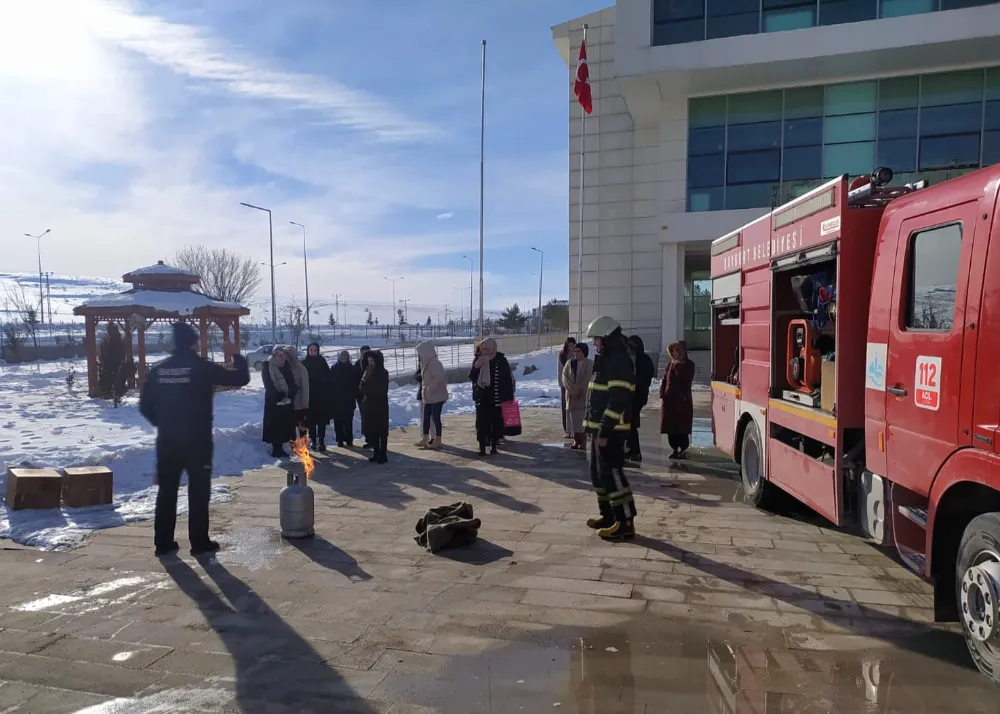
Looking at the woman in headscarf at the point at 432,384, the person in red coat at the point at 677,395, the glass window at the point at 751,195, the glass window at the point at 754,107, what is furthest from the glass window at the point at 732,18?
the woman in headscarf at the point at 432,384

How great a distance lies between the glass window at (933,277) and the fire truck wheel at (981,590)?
1066mm

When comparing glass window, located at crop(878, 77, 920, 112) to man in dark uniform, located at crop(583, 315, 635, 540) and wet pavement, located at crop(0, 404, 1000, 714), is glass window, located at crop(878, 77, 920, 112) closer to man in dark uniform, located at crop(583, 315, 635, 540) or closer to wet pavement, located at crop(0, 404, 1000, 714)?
wet pavement, located at crop(0, 404, 1000, 714)

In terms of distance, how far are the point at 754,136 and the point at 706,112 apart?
6.24ft

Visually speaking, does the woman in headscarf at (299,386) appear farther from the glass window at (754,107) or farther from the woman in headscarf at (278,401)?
the glass window at (754,107)

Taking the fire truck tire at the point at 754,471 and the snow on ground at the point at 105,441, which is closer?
the snow on ground at the point at 105,441

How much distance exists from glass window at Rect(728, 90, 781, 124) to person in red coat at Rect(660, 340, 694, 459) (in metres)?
16.2

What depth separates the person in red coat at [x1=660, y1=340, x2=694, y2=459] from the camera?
9180 mm

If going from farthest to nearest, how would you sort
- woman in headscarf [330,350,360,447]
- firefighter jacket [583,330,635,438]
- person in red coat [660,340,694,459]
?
woman in headscarf [330,350,360,447] → person in red coat [660,340,694,459] → firefighter jacket [583,330,635,438]

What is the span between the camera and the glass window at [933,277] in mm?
3617

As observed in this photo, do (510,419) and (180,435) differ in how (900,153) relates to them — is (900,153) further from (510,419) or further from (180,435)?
(180,435)

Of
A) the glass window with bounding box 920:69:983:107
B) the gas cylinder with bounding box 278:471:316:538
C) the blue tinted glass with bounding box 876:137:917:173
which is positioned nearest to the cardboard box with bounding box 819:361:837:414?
the gas cylinder with bounding box 278:471:316:538

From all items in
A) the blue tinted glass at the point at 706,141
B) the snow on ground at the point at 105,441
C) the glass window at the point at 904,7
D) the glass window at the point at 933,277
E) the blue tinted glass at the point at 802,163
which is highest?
the glass window at the point at 904,7

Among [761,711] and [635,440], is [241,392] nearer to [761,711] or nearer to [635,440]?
[635,440]

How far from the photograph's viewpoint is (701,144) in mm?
22906
